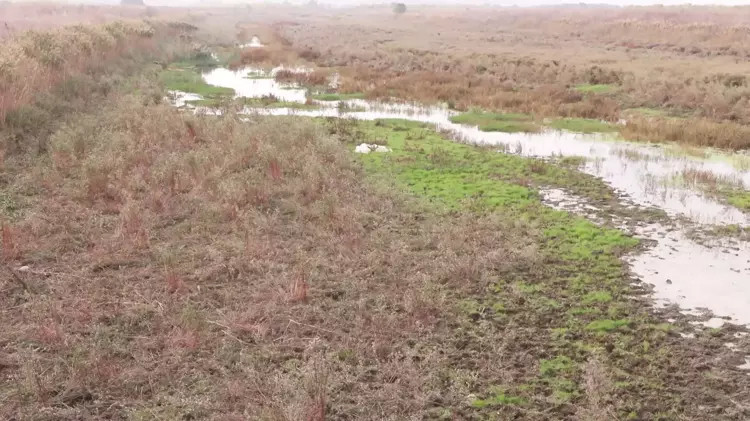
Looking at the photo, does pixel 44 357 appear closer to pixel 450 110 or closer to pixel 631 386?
pixel 631 386

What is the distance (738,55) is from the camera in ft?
132

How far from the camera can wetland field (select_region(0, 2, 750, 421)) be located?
6.00 metres

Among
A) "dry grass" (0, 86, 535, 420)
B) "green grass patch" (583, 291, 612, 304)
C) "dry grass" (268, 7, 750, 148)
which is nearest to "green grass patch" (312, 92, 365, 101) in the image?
"dry grass" (268, 7, 750, 148)

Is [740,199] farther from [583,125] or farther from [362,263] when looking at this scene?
[362,263]

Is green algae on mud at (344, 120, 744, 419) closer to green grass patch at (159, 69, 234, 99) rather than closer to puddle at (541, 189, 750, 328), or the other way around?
puddle at (541, 189, 750, 328)

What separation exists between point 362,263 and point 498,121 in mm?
13030

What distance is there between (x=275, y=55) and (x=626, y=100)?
25081 millimetres

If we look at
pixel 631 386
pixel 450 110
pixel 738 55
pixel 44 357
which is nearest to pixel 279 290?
pixel 44 357

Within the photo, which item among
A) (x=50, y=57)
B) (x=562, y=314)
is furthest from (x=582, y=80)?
(x=562, y=314)

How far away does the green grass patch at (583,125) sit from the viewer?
752 inches

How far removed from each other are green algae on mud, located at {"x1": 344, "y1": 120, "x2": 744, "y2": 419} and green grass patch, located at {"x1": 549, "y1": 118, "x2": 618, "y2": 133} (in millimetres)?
6232

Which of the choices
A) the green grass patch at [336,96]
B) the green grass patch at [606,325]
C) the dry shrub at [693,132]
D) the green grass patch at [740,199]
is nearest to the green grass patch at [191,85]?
the green grass patch at [336,96]

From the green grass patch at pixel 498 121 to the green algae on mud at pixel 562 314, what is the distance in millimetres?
6240

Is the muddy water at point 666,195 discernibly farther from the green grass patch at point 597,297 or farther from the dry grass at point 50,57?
the dry grass at point 50,57
